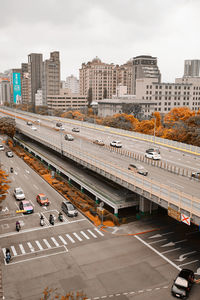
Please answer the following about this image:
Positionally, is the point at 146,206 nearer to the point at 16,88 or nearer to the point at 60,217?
the point at 60,217

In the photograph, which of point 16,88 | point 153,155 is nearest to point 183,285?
point 153,155

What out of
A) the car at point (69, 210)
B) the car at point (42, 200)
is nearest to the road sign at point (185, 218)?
the car at point (69, 210)

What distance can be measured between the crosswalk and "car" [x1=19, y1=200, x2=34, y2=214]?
8117mm

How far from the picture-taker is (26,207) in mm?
41719

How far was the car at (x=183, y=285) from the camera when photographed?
23.8 m

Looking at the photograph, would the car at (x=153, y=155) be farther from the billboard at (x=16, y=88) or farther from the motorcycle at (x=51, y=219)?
the billboard at (x=16, y=88)

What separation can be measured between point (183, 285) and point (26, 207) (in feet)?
82.3

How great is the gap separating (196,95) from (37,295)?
162309 millimetres

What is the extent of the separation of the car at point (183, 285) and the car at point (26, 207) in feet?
77.2

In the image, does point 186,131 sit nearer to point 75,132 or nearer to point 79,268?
point 75,132

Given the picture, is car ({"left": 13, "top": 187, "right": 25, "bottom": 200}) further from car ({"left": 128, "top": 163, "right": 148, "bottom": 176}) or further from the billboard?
the billboard

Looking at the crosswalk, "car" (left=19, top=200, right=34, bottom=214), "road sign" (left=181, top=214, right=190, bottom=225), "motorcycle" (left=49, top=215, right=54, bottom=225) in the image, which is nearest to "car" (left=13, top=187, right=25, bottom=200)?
"car" (left=19, top=200, right=34, bottom=214)

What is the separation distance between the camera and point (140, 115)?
141 metres

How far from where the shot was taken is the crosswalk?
104ft
